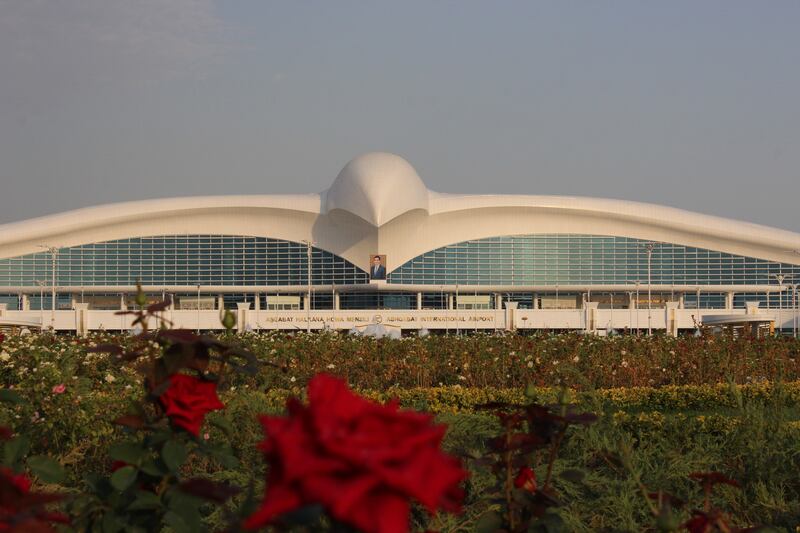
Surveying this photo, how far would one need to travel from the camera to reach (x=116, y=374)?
38.7ft

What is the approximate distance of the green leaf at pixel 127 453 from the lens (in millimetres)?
2465

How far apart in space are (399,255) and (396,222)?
102 inches

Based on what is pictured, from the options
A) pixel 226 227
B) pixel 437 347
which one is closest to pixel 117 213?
pixel 226 227

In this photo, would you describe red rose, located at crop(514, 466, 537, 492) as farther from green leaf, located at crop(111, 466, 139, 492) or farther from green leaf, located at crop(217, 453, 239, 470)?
green leaf, located at crop(111, 466, 139, 492)

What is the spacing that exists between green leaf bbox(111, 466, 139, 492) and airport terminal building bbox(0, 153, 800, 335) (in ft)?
200

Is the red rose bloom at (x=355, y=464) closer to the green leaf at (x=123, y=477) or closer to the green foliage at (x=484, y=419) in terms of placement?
the green foliage at (x=484, y=419)

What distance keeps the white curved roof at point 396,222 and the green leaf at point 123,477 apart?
60.7 meters

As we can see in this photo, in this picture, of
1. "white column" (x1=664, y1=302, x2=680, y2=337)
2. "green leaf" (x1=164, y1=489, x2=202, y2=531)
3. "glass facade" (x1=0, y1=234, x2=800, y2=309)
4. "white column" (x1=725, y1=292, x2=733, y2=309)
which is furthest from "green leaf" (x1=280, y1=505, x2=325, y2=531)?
"white column" (x1=725, y1=292, x2=733, y2=309)

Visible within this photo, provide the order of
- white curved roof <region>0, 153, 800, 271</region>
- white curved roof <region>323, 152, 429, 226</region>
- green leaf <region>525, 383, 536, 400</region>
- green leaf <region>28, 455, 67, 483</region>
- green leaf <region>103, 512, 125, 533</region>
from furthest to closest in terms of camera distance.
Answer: white curved roof <region>0, 153, 800, 271</region> → white curved roof <region>323, 152, 429, 226</region> → green leaf <region>525, 383, 536, 400</region> → green leaf <region>103, 512, 125, 533</region> → green leaf <region>28, 455, 67, 483</region>

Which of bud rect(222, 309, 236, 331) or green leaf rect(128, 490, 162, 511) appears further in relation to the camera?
bud rect(222, 309, 236, 331)

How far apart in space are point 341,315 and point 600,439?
45765mm

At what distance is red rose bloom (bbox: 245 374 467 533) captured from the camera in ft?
3.97

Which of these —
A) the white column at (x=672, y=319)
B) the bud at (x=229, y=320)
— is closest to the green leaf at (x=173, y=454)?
the bud at (x=229, y=320)

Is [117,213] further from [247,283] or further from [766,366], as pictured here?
[766,366]
